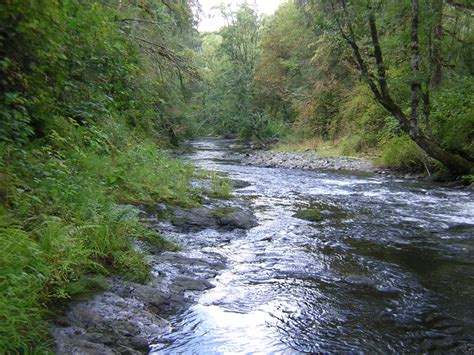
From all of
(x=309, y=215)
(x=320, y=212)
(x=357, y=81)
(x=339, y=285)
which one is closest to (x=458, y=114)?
(x=320, y=212)

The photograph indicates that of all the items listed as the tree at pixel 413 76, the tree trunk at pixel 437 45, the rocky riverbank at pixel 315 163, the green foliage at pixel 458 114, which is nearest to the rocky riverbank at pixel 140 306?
the tree at pixel 413 76

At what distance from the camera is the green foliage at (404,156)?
15109mm

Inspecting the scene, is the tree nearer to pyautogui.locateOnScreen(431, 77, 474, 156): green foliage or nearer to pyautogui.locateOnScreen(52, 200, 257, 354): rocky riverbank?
pyautogui.locateOnScreen(431, 77, 474, 156): green foliage

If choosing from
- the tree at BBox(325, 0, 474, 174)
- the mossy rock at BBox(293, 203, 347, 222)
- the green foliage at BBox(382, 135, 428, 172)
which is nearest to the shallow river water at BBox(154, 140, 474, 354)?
the mossy rock at BBox(293, 203, 347, 222)

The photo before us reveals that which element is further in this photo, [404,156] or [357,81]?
[357,81]

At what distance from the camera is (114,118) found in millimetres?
10758

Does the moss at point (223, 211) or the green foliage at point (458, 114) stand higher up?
the green foliage at point (458, 114)

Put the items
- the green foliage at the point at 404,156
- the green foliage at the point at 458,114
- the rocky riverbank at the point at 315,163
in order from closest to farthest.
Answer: the green foliage at the point at 458,114, the green foliage at the point at 404,156, the rocky riverbank at the point at 315,163

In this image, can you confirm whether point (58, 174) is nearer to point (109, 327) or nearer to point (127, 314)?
point (127, 314)

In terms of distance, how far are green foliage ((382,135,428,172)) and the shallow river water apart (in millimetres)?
5370

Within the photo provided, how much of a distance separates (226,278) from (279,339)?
1597 millimetres

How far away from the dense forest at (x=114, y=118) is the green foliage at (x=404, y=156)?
0.05 m

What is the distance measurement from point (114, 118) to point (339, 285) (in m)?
7.63

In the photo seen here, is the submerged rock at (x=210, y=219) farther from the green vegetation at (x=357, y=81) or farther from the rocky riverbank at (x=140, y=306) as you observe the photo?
the green vegetation at (x=357, y=81)
